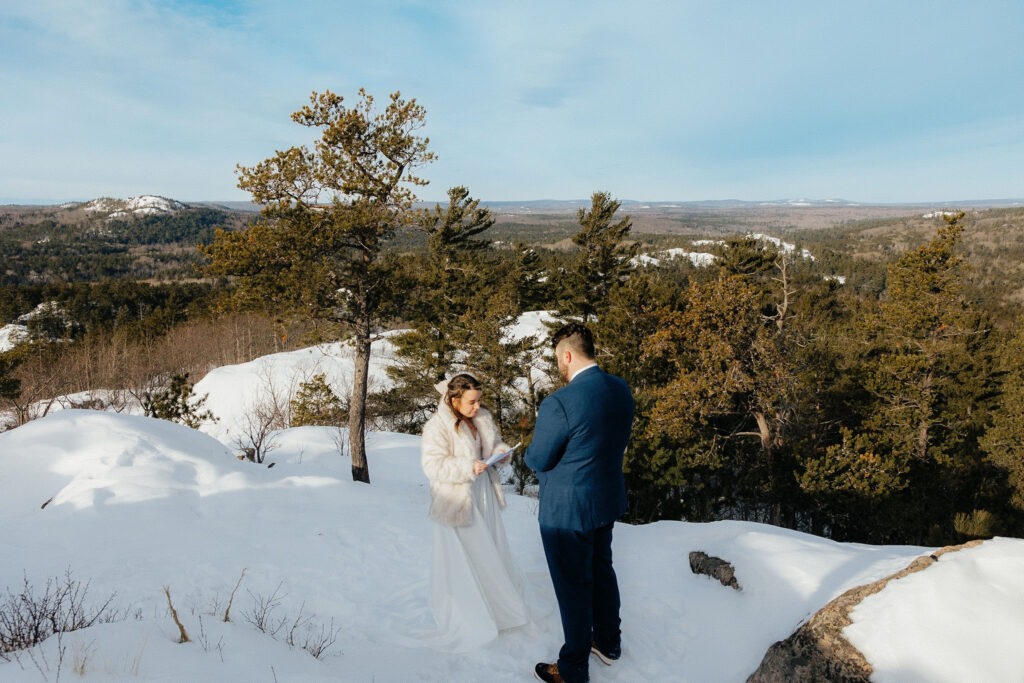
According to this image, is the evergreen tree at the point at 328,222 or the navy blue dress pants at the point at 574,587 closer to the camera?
the navy blue dress pants at the point at 574,587

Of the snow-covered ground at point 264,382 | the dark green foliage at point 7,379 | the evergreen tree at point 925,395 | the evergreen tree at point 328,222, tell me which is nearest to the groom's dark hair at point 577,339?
the evergreen tree at point 328,222

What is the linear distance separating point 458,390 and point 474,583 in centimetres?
146

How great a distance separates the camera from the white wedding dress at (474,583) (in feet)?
12.3

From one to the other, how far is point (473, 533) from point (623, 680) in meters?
1.42

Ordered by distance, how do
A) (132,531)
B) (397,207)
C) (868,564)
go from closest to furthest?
1. (868,564)
2. (132,531)
3. (397,207)

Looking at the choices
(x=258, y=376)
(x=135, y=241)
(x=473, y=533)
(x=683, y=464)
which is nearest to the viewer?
(x=473, y=533)

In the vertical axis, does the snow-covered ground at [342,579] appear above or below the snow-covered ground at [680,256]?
below

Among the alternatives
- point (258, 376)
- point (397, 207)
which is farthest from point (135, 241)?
point (397, 207)

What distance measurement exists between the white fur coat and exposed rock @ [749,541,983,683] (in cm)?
218

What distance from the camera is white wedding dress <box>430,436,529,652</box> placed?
374cm

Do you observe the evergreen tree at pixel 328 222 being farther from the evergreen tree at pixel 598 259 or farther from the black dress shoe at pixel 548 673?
the evergreen tree at pixel 598 259

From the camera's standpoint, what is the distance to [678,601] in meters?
4.44

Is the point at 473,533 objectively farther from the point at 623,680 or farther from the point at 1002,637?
the point at 1002,637

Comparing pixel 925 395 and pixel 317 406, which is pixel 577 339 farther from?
pixel 317 406
